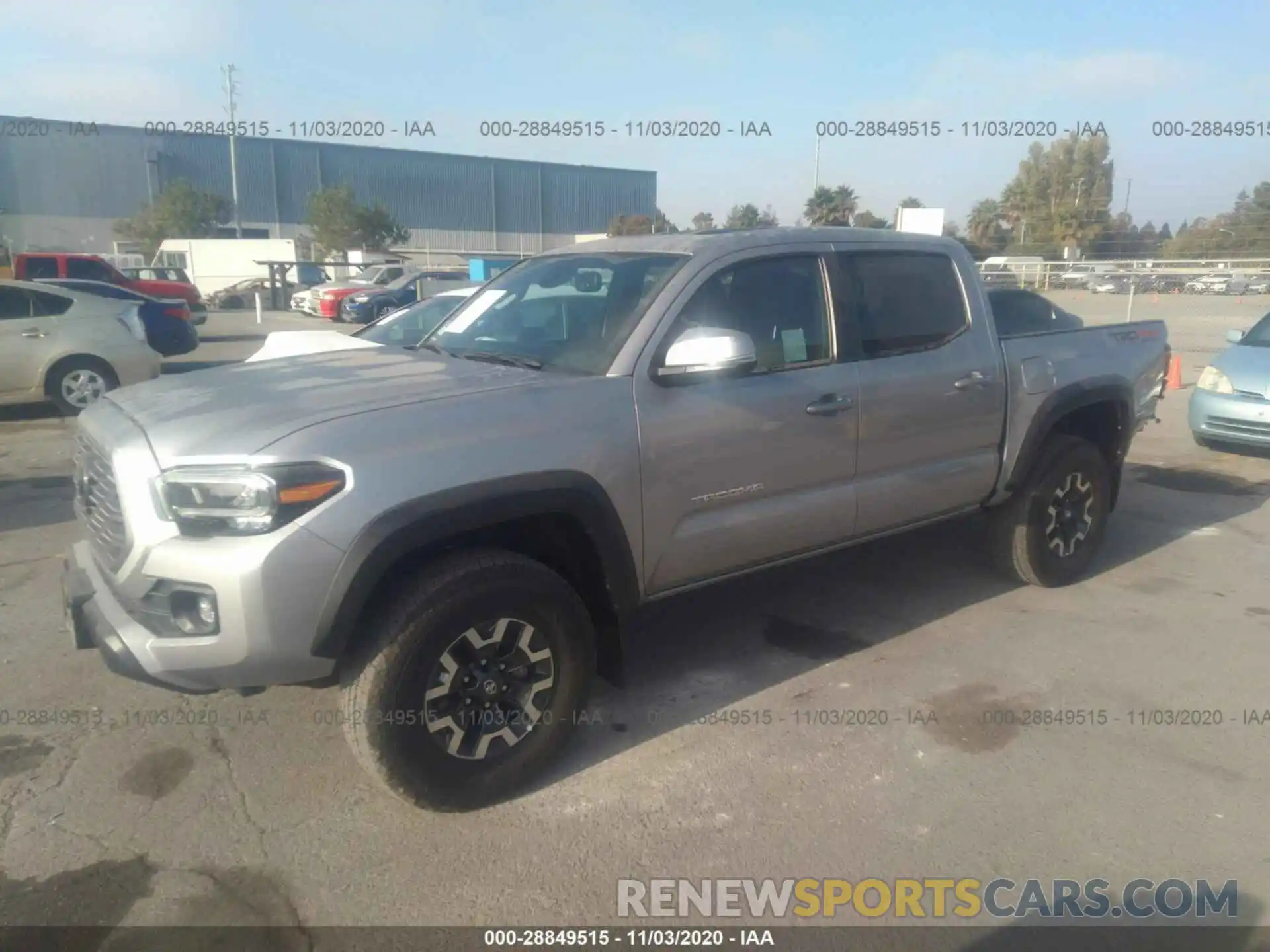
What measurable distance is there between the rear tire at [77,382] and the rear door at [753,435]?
909cm

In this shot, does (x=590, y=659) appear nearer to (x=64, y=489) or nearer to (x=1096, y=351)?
(x=1096, y=351)

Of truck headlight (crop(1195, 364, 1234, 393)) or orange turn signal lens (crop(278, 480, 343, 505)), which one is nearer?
orange turn signal lens (crop(278, 480, 343, 505))

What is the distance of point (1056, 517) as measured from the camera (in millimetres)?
5133

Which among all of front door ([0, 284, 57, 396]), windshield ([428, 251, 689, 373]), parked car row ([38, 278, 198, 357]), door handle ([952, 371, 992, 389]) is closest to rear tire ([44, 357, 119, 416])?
front door ([0, 284, 57, 396])

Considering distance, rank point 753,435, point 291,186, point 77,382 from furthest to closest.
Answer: point 291,186
point 77,382
point 753,435

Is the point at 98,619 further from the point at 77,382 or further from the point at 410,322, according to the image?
the point at 77,382

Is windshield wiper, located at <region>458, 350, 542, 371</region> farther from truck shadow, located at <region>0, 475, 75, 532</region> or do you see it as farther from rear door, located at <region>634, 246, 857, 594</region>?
truck shadow, located at <region>0, 475, 75, 532</region>

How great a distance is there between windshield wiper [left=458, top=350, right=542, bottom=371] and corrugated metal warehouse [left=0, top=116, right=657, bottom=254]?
53.5 metres

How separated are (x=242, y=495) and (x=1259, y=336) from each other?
32.5 ft

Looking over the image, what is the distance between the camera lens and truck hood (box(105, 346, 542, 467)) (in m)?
2.80

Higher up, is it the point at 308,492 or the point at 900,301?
Answer: the point at 900,301

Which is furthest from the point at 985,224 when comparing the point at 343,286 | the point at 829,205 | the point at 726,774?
the point at 726,774

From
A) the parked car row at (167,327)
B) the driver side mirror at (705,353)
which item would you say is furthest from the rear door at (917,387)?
the parked car row at (167,327)

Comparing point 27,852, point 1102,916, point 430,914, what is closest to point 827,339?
point 1102,916
